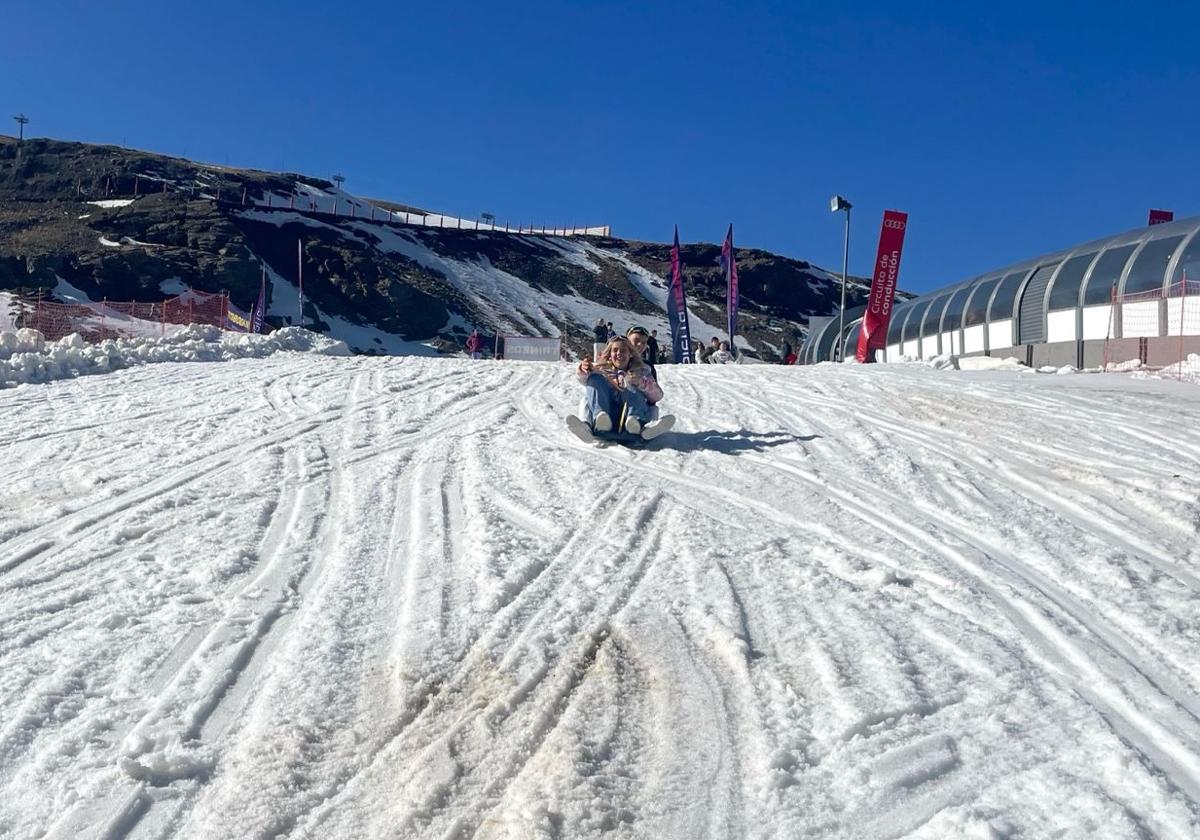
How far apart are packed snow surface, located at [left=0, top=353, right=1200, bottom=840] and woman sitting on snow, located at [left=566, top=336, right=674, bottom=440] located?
30 centimetres

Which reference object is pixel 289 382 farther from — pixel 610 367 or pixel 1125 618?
pixel 1125 618

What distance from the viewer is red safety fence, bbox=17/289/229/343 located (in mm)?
22242

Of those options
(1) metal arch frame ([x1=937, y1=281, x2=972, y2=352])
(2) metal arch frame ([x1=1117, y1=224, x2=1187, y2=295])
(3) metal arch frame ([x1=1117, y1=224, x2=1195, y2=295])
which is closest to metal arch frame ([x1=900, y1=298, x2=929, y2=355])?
(1) metal arch frame ([x1=937, y1=281, x2=972, y2=352])

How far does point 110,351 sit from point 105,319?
895 cm

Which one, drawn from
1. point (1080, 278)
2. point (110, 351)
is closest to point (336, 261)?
point (110, 351)

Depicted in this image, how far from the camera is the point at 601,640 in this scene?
15.0 ft

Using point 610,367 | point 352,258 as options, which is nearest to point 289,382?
point 610,367

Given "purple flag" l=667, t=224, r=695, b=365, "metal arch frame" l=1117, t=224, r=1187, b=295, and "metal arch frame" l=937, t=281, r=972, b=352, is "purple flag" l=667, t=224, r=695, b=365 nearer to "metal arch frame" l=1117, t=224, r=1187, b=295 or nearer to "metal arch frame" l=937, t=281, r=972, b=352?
"metal arch frame" l=937, t=281, r=972, b=352

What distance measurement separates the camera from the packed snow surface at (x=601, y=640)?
328 centimetres

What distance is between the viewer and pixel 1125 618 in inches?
189

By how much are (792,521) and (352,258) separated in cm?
7263

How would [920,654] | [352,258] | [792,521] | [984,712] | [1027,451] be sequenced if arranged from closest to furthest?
[984,712]
[920,654]
[792,521]
[1027,451]
[352,258]

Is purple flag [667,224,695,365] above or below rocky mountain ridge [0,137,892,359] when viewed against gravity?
below

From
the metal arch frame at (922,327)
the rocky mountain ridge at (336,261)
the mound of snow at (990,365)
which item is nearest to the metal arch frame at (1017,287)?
the metal arch frame at (922,327)
